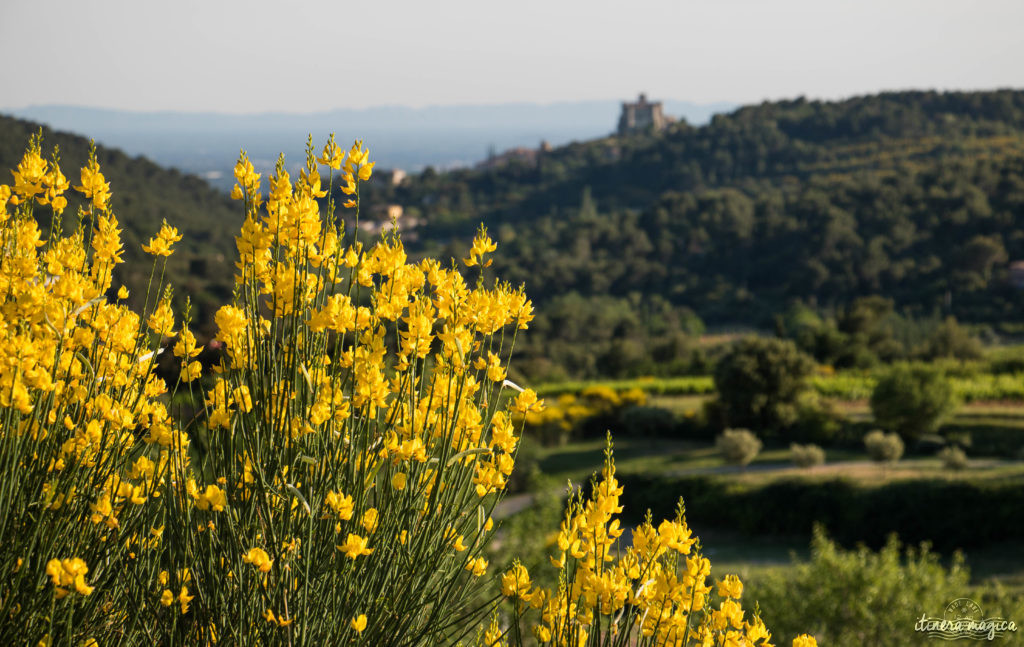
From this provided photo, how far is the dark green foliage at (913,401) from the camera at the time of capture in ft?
49.8

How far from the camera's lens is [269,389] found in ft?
5.42

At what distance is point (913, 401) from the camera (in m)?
15.2

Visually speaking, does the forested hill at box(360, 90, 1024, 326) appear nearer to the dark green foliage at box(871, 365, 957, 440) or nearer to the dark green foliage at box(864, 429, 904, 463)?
the dark green foliage at box(871, 365, 957, 440)

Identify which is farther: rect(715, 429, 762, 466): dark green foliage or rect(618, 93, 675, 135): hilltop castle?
rect(618, 93, 675, 135): hilltop castle

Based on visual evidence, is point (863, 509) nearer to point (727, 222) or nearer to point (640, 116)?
point (727, 222)

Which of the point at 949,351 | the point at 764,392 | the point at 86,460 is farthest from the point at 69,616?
the point at 949,351

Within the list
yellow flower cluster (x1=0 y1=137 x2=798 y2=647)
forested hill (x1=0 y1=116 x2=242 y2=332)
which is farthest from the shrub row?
forested hill (x1=0 y1=116 x2=242 y2=332)

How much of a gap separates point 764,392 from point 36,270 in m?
16.9

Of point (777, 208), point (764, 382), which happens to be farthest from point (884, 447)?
point (777, 208)

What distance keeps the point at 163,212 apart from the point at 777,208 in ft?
118

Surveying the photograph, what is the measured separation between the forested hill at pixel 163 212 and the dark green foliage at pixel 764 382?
12.2 m

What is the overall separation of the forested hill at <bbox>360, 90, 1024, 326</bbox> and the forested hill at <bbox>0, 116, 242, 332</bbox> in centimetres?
1633

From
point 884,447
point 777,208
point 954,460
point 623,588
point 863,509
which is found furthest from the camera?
point 777,208

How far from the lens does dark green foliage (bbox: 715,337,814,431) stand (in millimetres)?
17078
